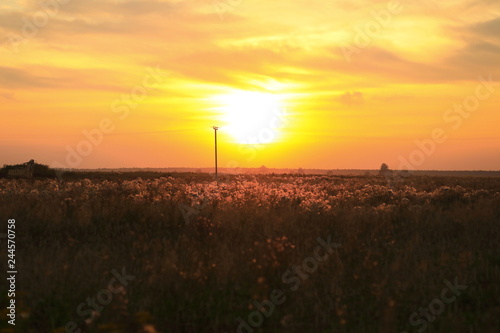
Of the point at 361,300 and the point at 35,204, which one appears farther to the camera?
the point at 35,204

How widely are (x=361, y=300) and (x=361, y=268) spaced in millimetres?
1417

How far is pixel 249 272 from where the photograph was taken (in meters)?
8.24

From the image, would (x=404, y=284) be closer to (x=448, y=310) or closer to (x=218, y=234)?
(x=448, y=310)

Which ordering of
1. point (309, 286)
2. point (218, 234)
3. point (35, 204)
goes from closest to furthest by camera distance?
point (309, 286), point (218, 234), point (35, 204)

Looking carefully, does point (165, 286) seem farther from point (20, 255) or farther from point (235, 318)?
Answer: point (20, 255)

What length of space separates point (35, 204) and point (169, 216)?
5248 millimetres

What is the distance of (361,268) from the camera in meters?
8.70

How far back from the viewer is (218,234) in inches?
448

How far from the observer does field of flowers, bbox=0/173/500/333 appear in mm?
6672

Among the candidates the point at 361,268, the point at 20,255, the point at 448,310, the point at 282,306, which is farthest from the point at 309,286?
the point at 20,255

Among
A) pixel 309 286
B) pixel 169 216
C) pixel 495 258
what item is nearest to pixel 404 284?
pixel 309 286

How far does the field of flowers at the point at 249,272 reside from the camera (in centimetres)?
667

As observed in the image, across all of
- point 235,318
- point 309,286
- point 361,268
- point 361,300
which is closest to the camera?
point 235,318

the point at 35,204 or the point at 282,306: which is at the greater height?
the point at 35,204
